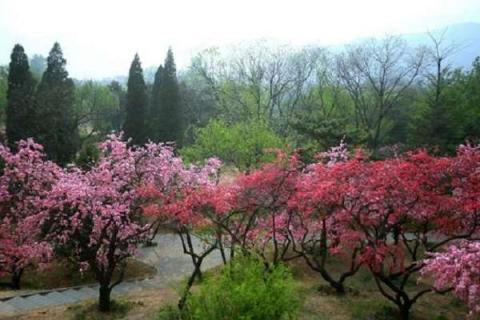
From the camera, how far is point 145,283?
15.3m

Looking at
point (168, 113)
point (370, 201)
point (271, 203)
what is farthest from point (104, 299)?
point (168, 113)

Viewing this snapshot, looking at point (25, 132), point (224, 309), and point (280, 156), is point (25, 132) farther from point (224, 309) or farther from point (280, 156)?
point (224, 309)

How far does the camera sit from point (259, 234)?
1370cm

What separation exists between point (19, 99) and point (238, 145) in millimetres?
12597

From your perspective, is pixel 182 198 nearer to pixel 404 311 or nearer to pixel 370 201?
pixel 370 201

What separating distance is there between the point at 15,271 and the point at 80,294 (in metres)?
2.83

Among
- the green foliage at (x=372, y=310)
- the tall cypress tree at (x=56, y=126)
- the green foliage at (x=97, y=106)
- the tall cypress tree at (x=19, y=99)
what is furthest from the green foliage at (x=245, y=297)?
the green foliage at (x=97, y=106)

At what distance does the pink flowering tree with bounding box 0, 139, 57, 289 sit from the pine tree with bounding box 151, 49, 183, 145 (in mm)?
17906

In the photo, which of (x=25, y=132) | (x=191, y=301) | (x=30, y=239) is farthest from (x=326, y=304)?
(x=25, y=132)

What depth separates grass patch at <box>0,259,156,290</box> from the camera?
15430 mm

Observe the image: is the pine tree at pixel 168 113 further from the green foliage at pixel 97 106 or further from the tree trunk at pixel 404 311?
the tree trunk at pixel 404 311

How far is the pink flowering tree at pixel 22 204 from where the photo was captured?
13.5 metres

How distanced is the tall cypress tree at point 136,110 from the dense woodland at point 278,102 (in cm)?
7

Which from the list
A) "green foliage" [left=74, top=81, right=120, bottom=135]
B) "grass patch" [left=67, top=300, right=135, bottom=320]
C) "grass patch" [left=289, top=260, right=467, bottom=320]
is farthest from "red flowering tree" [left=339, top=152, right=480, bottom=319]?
"green foliage" [left=74, top=81, right=120, bottom=135]
